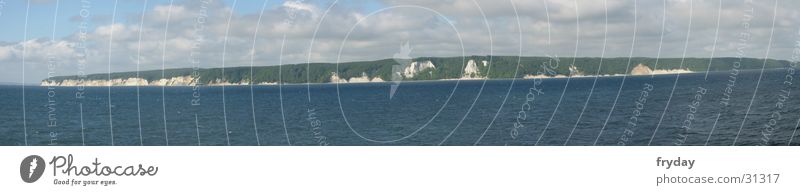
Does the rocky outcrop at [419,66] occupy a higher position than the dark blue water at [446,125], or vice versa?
the rocky outcrop at [419,66]
